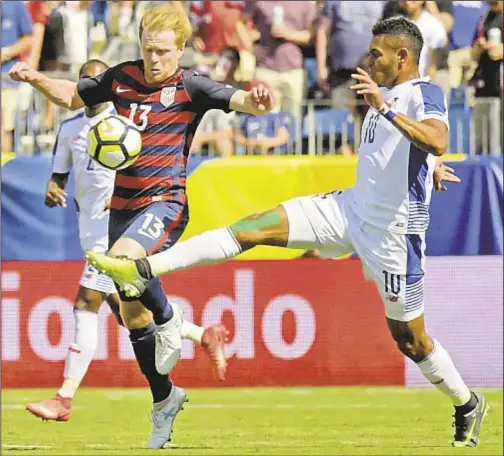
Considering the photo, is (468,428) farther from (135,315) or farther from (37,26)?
(37,26)

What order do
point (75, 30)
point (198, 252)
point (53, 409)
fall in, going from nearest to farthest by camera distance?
1. point (198, 252)
2. point (53, 409)
3. point (75, 30)

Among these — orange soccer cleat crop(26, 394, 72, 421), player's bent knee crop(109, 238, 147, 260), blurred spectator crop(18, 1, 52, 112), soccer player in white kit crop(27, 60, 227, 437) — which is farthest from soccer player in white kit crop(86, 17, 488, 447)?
blurred spectator crop(18, 1, 52, 112)

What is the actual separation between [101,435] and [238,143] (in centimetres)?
470

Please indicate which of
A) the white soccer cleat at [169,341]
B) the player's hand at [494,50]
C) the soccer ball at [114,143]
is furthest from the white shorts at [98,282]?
the player's hand at [494,50]

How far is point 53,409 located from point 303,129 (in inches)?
206

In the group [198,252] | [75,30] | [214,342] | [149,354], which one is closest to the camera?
[198,252]

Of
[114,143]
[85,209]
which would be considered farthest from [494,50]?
[114,143]

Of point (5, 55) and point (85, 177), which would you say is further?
point (5, 55)

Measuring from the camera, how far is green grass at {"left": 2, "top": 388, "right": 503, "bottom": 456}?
10211 mm

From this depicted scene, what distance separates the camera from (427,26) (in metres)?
14.9

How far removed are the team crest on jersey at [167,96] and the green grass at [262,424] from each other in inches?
95.6

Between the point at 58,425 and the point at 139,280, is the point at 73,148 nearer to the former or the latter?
the point at 58,425

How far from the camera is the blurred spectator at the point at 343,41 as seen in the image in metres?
14.9

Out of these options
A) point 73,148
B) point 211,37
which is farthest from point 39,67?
point 73,148
